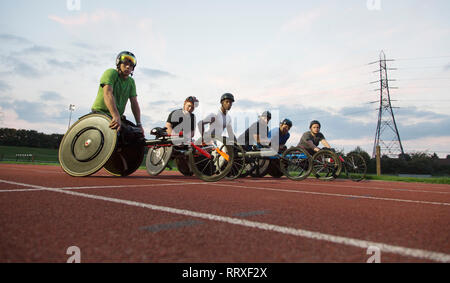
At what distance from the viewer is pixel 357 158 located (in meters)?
8.45

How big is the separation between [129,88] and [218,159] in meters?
2.25

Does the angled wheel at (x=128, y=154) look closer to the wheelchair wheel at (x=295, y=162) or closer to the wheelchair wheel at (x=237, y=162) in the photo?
the wheelchair wheel at (x=237, y=162)

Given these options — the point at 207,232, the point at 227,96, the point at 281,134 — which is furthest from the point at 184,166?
the point at 207,232

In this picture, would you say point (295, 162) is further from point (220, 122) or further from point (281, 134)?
point (220, 122)

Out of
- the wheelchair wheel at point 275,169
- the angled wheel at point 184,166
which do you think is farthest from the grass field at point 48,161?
the wheelchair wheel at point 275,169

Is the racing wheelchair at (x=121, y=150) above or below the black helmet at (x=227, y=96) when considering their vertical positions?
below

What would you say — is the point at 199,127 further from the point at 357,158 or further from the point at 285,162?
the point at 357,158

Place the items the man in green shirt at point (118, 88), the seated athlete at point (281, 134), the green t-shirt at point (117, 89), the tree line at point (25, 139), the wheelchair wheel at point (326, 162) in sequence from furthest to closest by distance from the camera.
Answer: the tree line at point (25, 139) < the seated athlete at point (281, 134) < the wheelchair wheel at point (326, 162) < the green t-shirt at point (117, 89) < the man in green shirt at point (118, 88)

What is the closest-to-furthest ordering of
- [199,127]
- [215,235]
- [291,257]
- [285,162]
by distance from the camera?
[291,257]
[215,235]
[199,127]
[285,162]

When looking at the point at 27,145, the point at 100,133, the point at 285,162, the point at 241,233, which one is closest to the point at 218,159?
the point at 100,133

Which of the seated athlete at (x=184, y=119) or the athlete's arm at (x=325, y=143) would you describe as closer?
the seated athlete at (x=184, y=119)

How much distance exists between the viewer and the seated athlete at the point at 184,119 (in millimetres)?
6270

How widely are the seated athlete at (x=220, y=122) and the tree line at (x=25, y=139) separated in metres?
101

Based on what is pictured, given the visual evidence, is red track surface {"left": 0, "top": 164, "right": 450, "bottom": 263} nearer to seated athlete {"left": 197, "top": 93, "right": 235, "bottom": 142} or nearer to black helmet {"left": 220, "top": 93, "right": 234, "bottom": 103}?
seated athlete {"left": 197, "top": 93, "right": 235, "bottom": 142}
